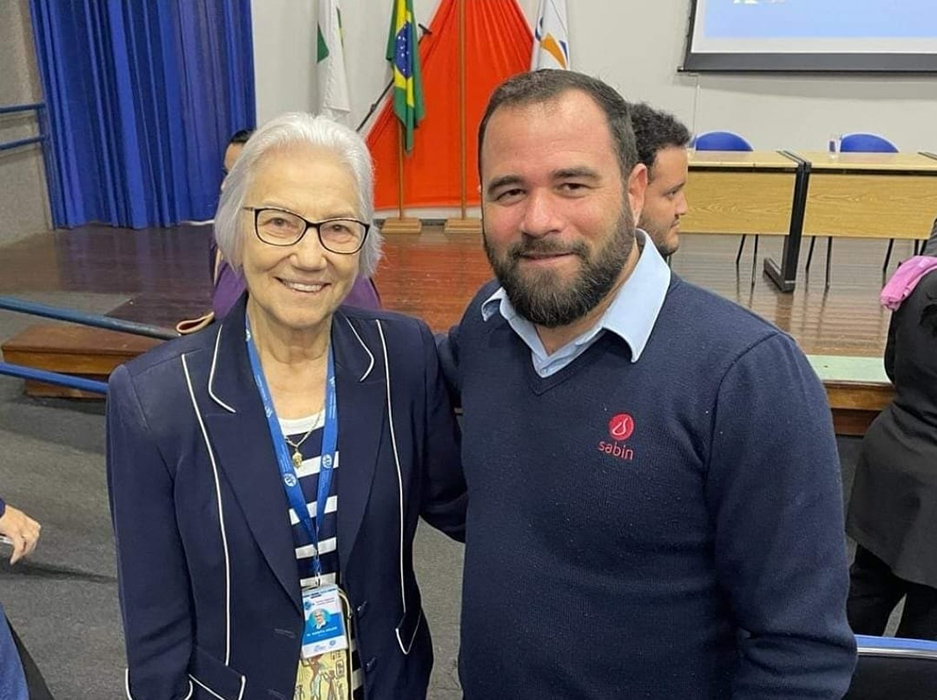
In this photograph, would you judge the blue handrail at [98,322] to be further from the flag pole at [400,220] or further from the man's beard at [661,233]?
the flag pole at [400,220]

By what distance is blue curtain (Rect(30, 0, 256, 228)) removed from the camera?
21.2 feet

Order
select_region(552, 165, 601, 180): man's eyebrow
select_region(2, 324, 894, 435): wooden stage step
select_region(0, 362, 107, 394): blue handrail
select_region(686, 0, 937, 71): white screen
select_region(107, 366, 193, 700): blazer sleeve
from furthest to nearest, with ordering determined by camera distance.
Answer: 1. select_region(686, 0, 937, 71): white screen
2. select_region(2, 324, 894, 435): wooden stage step
3. select_region(0, 362, 107, 394): blue handrail
4. select_region(107, 366, 193, 700): blazer sleeve
5. select_region(552, 165, 601, 180): man's eyebrow

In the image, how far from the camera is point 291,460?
4.11 feet

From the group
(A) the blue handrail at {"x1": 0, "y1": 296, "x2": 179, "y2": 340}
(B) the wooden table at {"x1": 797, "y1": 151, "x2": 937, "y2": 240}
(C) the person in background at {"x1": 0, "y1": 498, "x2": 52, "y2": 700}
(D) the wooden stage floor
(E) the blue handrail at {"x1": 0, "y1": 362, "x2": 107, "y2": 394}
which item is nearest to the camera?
(C) the person in background at {"x1": 0, "y1": 498, "x2": 52, "y2": 700}

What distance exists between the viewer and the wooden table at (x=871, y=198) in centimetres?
429

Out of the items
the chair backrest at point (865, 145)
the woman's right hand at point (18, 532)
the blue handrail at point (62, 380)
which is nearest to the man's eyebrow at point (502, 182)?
the woman's right hand at point (18, 532)

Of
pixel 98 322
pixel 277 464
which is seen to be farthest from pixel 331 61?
pixel 277 464

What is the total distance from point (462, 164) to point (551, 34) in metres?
1.24

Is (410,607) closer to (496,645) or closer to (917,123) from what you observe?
(496,645)

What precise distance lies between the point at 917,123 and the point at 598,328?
662 centimetres

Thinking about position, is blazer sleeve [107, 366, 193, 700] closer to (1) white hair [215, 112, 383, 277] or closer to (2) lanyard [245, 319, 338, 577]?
(2) lanyard [245, 319, 338, 577]

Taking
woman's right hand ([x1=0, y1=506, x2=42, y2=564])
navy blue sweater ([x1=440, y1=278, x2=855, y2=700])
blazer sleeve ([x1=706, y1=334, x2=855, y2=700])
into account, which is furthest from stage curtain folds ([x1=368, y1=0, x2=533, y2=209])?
blazer sleeve ([x1=706, y1=334, x2=855, y2=700])

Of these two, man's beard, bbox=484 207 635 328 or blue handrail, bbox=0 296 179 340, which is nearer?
man's beard, bbox=484 207 635 328

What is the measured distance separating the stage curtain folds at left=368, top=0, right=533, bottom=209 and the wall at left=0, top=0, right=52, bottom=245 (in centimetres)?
285
